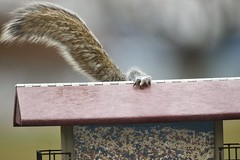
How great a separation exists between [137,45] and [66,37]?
3.48ft

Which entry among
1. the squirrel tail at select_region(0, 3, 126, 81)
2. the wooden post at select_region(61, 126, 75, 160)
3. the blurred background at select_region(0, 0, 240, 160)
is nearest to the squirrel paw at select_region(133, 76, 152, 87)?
the wooden post at select_region(61, 126, 75, 160)

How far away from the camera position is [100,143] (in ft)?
5.37

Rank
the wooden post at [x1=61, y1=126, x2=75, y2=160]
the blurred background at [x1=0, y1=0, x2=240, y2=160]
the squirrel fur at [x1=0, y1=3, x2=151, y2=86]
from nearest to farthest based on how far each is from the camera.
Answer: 1. the wooden post at [x1=61, y1=126, x2=75, y2=160]
2. the squirrel fur at [x1=0, y1=3, x2=151, y2=86]
3. the blurred background at [x1=0, y1=0, x2=240, y2=160]

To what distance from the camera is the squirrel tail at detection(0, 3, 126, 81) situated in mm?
1902

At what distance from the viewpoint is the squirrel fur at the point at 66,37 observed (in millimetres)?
1901

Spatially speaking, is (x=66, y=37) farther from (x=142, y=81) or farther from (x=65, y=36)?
(x=142, y=81)

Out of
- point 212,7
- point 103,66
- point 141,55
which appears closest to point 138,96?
point 103,66

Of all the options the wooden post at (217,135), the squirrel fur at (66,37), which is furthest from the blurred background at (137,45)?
the wooden post at (217,135)

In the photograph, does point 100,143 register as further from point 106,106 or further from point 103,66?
point 103,66

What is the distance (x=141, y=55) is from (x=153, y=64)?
2.3 inches

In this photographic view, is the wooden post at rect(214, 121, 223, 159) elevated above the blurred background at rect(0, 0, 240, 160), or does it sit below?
below

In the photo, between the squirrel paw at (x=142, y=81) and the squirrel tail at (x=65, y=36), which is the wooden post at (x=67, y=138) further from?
the squirrel tail at (x=65, y=36)

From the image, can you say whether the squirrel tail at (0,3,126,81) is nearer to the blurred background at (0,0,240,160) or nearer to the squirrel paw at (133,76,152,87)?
the squirrel paw at (133,76,152,87)

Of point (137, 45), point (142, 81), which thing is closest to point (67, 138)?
point (142, 81)
